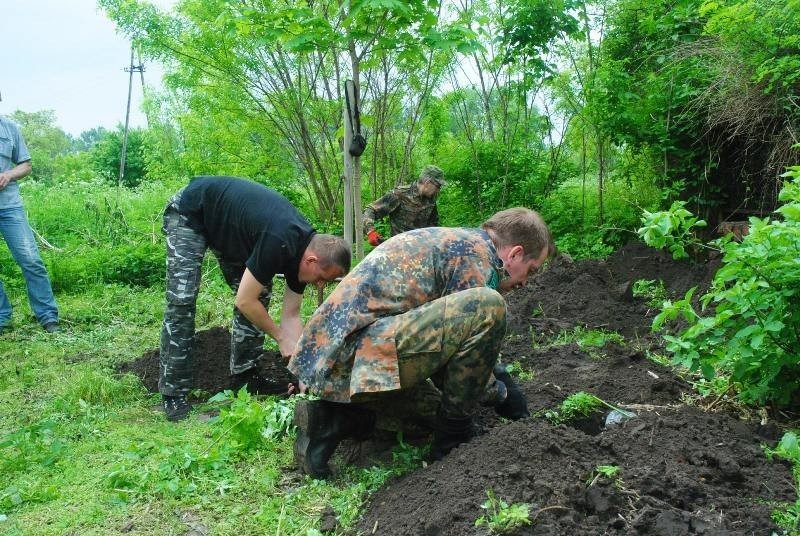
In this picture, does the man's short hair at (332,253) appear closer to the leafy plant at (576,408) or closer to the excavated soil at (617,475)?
the excavated soil at (617,475)

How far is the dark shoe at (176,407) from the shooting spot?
4230 mm

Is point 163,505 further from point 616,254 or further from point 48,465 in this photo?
point 616,254

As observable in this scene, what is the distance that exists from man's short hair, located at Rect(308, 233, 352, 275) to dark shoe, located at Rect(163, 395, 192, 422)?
61.0 inches

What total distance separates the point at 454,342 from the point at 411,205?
5.65 meters

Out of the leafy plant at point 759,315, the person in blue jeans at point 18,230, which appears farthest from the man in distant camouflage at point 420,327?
the person in blue jeans at point 18,230

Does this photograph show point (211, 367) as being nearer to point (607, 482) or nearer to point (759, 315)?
point (607, 482)

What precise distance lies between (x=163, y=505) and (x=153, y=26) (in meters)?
7.68

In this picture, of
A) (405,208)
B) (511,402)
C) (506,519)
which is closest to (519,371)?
(511,402)

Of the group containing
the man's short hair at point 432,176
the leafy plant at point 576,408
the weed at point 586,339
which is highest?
the man's short hair at point 432,176

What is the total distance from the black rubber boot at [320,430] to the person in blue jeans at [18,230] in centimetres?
459

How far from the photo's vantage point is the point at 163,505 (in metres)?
2.96

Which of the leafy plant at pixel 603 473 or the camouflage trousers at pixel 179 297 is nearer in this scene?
the leafy plant at pixel 603 473

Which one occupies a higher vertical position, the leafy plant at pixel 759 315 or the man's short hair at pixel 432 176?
the man's short hair at pixel 432 176

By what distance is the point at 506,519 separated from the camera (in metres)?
2.20
